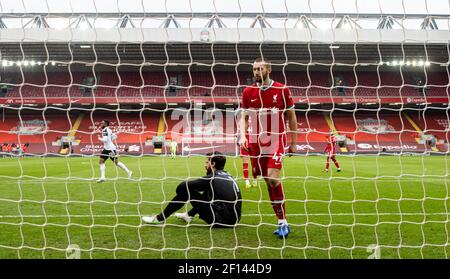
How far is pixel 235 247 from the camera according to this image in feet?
12.3

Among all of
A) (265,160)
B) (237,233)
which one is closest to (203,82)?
(265,160)

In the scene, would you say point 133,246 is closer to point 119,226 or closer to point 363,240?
point 119,226

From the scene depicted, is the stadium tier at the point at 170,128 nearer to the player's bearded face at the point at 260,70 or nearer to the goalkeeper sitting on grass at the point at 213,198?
the goalkeeper sitting on grass at the point at 213,198

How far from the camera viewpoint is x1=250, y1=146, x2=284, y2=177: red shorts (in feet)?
14.2

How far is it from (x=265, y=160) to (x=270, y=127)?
416 mm

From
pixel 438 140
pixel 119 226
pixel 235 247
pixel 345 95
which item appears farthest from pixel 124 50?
pixel 438 140

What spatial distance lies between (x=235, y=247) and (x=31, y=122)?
100 feet

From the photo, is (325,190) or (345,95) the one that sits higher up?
(345,95)

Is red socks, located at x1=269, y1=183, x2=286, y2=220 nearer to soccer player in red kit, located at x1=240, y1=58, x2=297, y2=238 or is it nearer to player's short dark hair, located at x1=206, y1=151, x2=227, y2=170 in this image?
soccer player in red kit, located at x1=240, y1=58, x2=297, y2=238

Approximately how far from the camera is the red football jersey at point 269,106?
14.8 ft

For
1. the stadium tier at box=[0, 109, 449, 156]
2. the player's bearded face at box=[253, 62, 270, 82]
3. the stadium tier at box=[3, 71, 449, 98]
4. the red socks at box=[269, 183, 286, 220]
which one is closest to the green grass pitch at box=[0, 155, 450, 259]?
the red socks at box=[269, 183, 286, 220]

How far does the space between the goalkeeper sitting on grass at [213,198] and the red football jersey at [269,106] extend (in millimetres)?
640

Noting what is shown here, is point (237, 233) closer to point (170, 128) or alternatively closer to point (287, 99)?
point (287, 99)
